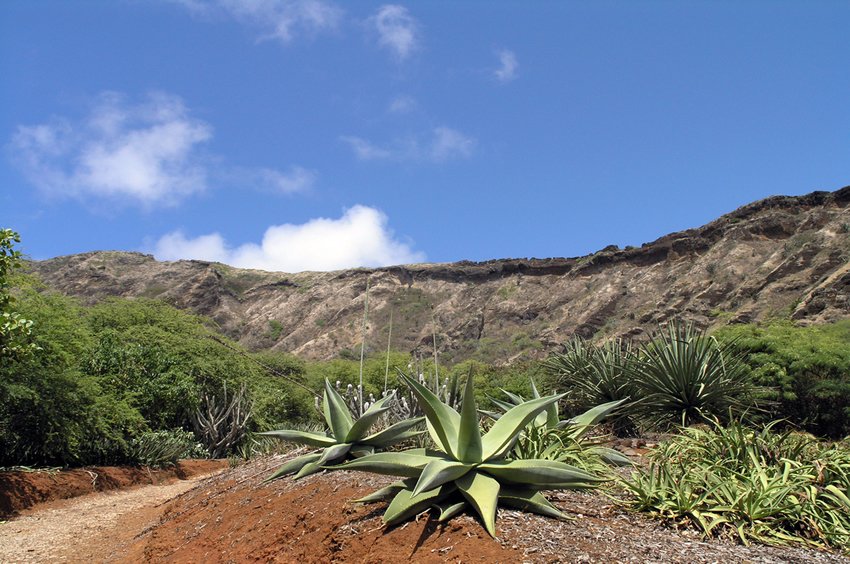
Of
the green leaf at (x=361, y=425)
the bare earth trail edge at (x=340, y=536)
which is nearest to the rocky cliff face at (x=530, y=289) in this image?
the green leaf at (x=361, y=425)

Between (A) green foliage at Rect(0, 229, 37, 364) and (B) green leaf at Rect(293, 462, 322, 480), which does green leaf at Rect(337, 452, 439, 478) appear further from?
(A) green foliage at Rect(0, 229, 37, 364)

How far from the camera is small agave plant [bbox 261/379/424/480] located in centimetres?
707

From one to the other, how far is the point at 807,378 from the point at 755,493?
1626 centimetres

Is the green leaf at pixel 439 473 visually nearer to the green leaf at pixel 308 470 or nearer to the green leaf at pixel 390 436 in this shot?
the green leaf at pixel 390 436

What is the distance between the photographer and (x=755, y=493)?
16.0 feet

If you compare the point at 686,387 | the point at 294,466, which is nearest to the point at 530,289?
the point at 686,387

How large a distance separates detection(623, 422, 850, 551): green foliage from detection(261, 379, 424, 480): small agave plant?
280 cm

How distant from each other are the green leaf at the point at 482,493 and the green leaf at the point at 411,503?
128 mm

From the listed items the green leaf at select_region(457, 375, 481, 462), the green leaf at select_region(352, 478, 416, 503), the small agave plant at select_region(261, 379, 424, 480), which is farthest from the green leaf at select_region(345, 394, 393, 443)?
the green leaf at select_region(457, 375, 481, 462)

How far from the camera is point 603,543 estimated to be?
13.4 ft

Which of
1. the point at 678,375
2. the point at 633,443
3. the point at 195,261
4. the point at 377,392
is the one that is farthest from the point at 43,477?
the point at 195,261

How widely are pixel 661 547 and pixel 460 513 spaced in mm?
1344

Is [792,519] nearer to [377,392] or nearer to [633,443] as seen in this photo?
[633,443]

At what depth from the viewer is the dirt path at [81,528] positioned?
307 inches
